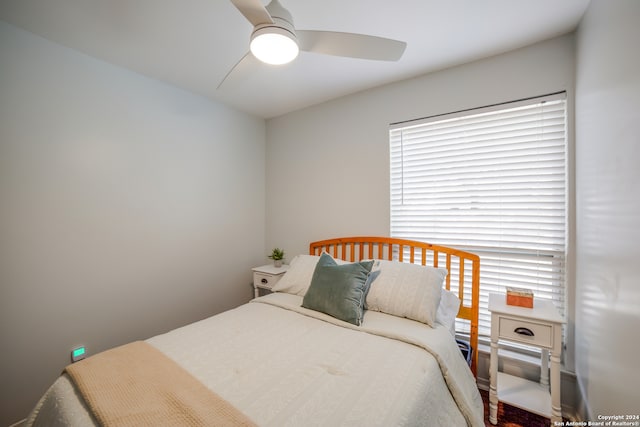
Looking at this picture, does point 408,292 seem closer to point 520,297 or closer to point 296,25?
point 520,297

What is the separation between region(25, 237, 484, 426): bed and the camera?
3.23 feet

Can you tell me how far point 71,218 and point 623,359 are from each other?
3207mm

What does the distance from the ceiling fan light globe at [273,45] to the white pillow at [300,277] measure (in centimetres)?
152

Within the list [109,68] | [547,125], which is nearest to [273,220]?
[109,68]

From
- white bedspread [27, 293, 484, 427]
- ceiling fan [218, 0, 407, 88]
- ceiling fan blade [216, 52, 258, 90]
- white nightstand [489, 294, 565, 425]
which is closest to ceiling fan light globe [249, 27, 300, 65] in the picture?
ceiling fan [218, 0, 407, 88]

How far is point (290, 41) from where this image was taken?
1.25 meters

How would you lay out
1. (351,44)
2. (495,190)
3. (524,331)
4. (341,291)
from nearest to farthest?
(351,44) → (524,331) → (341,291) → (495,190)

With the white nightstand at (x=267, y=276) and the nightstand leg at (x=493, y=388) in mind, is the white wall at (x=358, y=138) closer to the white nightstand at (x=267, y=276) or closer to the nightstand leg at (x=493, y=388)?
the white nightstand at (x=267, y=276)

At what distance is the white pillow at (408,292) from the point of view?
174cm

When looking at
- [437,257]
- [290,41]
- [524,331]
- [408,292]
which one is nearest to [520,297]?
[524,331]

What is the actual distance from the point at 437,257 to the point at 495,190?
26.4 inches

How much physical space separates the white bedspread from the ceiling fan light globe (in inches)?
59.9

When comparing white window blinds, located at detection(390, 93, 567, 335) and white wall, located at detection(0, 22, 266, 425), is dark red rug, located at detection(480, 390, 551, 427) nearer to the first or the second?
white window blinds, located at detection(390, 93, 567, 335)

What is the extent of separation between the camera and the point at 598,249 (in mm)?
1356
